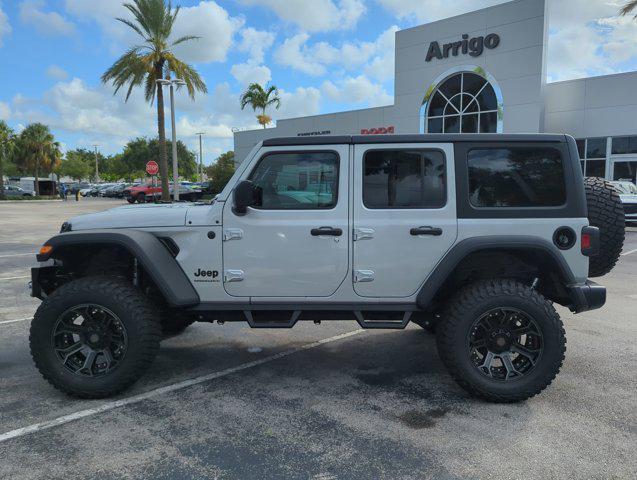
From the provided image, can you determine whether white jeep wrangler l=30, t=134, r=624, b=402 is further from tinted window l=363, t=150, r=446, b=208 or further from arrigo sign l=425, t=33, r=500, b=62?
arrigo sign l=425, t=33, r=500, b=62

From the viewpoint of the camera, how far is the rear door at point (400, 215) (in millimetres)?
3803

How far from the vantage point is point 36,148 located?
50.5 meters

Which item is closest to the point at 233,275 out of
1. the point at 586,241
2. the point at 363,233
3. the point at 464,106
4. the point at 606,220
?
the point at 363,233

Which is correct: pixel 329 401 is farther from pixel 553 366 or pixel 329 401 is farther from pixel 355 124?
pixel 355 124

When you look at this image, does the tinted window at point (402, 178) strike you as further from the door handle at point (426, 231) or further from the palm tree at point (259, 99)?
the palm tree at point (259, 99)

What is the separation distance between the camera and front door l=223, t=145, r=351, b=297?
3.82 meters

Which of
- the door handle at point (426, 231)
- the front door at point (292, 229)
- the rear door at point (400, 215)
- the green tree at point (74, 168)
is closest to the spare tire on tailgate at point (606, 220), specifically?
the rear door at point (400, 215)

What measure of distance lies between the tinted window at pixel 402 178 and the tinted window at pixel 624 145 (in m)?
21.8

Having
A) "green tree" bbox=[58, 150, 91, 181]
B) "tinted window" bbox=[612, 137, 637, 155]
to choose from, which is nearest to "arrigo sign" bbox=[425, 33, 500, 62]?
"tinted window" bbox=[612, 137, 637, 155]

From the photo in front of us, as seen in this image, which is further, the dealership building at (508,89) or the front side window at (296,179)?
the dealership building at (508,89)

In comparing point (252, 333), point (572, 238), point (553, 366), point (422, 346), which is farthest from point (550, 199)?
point (252, 333)

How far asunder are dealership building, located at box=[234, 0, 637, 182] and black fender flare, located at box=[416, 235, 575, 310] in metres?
19.7

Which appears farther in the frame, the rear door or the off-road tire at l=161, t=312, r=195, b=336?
the off-road tire at l=161, t=312, r=195, b=336

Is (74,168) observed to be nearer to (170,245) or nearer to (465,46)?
(465,46)
